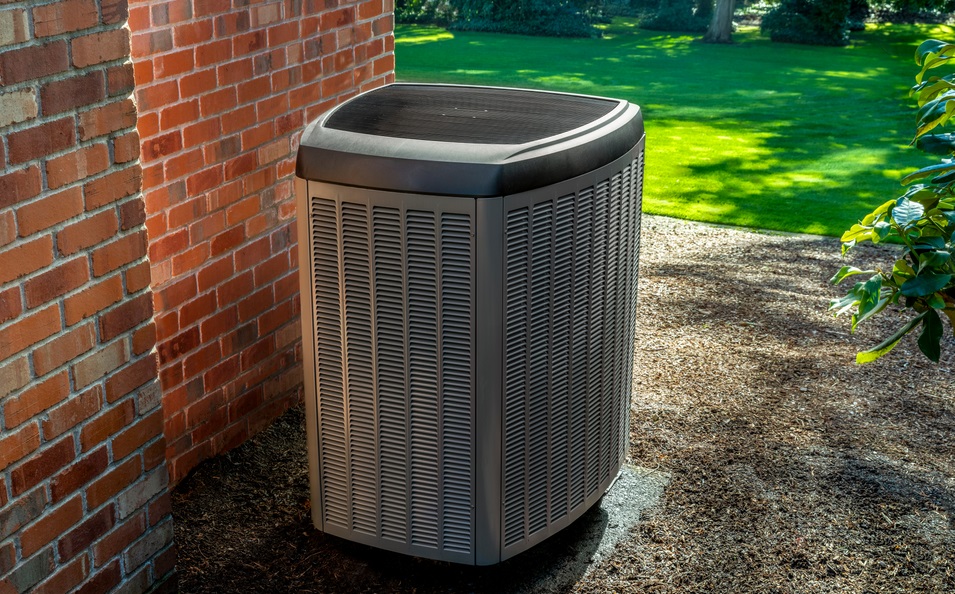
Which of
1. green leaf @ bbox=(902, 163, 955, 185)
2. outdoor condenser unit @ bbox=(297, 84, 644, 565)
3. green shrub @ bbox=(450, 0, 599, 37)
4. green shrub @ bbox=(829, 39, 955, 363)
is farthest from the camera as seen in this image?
A: green shrub @ bbox=(450, 0, 599, 37)

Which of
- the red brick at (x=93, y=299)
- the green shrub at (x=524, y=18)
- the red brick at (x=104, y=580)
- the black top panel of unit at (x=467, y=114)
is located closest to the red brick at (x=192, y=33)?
the black top panel of unit at (x=467, y=114)

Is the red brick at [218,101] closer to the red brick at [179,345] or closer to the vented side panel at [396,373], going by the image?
the red brick at [179,345]

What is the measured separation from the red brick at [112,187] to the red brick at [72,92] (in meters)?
0.20

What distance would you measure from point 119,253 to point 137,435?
0.53m

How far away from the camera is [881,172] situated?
10164mm

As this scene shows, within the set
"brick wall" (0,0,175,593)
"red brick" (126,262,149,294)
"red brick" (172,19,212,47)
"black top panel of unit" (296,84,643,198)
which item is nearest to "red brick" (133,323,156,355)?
"brick wall" (0,0,175,593)

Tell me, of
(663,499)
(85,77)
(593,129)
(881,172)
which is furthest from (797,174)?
(85,77)

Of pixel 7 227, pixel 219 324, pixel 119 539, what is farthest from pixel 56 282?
pixel 219 324

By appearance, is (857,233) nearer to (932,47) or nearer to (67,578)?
(932,47)

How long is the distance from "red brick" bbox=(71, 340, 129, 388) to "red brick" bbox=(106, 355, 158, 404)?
3 cm

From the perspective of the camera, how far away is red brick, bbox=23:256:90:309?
2.44 metres

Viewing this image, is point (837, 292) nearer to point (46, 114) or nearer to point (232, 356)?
point (232, 356)

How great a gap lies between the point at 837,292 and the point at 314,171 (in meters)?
4.41

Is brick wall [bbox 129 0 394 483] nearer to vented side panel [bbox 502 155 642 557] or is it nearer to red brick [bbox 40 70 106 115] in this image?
red brick [bbox 40 70 106 115]
